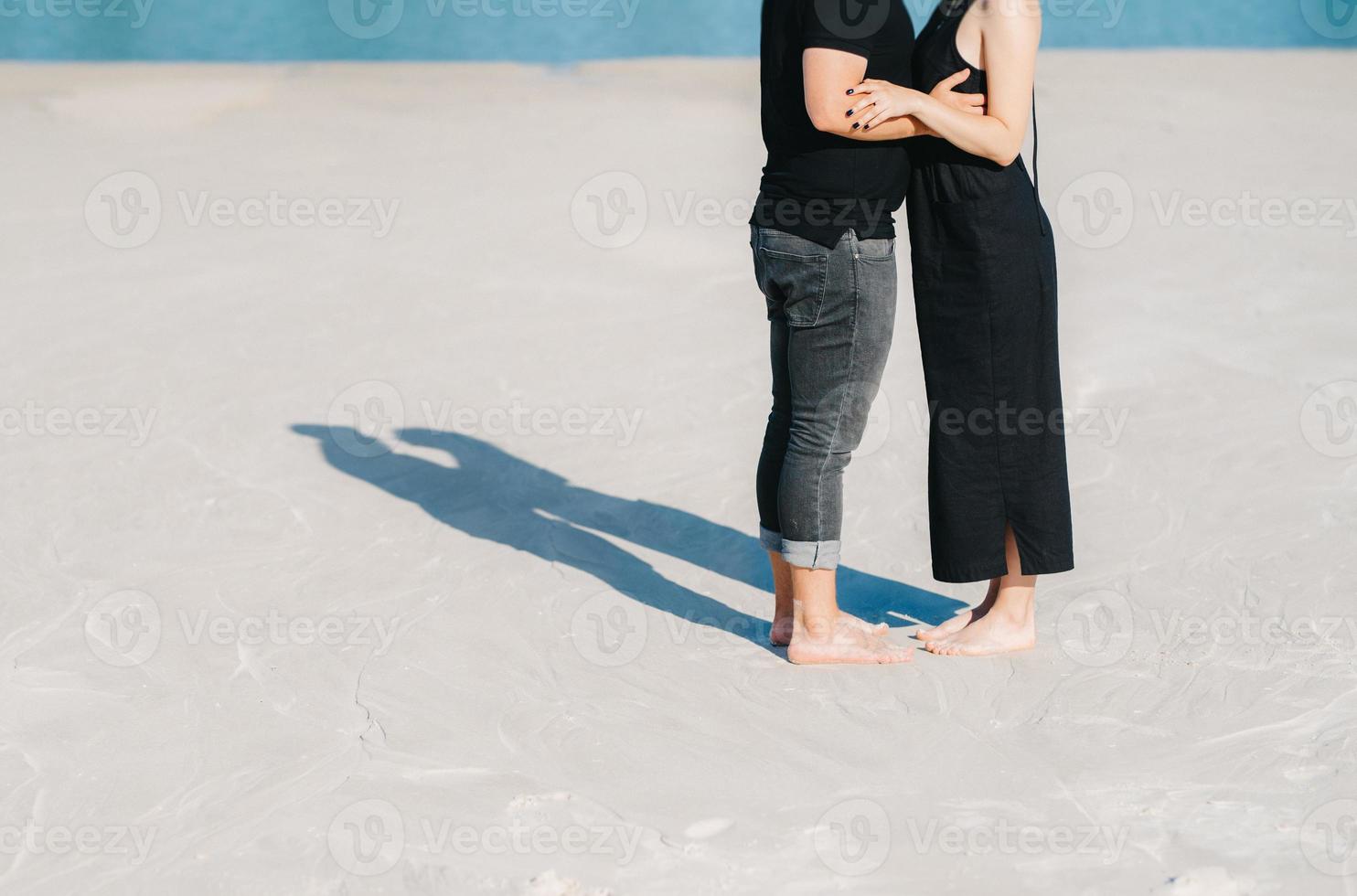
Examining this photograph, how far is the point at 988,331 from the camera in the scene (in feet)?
9.95

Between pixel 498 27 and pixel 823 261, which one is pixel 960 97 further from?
pixel 498 27

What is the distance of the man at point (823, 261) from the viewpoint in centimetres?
273

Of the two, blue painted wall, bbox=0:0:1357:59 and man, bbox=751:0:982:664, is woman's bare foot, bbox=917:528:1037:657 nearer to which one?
man, bbox=751:0:982:664

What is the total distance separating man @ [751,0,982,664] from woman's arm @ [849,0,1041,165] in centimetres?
3

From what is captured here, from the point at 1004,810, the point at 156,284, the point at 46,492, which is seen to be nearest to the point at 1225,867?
the point at 1004,810

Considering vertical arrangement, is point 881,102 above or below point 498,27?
below

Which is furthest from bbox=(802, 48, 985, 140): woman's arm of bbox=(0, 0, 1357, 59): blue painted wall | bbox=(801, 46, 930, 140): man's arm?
bbox=(0, 0, 1357, 59): blue painted wall

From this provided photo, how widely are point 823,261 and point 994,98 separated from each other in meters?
0.45

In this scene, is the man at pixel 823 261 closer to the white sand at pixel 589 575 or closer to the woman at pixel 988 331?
the woman at pixel 988 331

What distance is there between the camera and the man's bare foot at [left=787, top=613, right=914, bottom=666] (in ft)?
10.2

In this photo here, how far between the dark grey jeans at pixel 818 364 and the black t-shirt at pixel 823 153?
41mm

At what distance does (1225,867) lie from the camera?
2.35 metres

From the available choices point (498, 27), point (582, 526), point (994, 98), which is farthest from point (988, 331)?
point (498, 27)

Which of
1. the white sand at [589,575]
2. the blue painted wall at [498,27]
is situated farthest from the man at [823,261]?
the blue painted wall at [498,27]
